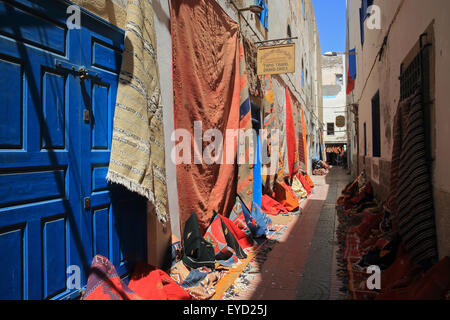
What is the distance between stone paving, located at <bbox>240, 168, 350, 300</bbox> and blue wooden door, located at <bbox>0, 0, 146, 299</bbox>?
5.04ft

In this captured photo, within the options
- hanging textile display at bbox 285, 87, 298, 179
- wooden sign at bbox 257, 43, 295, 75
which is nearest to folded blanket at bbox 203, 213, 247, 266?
wooden sign at bbox 257, 43, 295, 75

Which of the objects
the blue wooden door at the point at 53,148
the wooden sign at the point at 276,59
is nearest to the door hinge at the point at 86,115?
the blue wooden door at the point at 53,148

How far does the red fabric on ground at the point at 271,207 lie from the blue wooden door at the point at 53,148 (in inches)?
182

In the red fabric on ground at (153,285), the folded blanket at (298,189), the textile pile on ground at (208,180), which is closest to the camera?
the red fabric on ground at (153,285)

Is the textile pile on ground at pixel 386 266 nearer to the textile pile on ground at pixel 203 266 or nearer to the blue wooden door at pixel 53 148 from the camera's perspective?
the textile pile on ground at pixel 203 266

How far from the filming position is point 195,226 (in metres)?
3.73

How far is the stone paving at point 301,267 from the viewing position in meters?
3.10

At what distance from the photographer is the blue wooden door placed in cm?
191

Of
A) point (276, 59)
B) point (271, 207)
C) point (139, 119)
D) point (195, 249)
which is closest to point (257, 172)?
point (271, 207)

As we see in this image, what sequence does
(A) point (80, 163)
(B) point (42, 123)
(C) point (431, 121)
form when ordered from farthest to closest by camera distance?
1. (C) point (431, 121)
2. (A) point (80, 163)
3. (B) point (42, 123)

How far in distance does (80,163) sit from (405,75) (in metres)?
3.70
